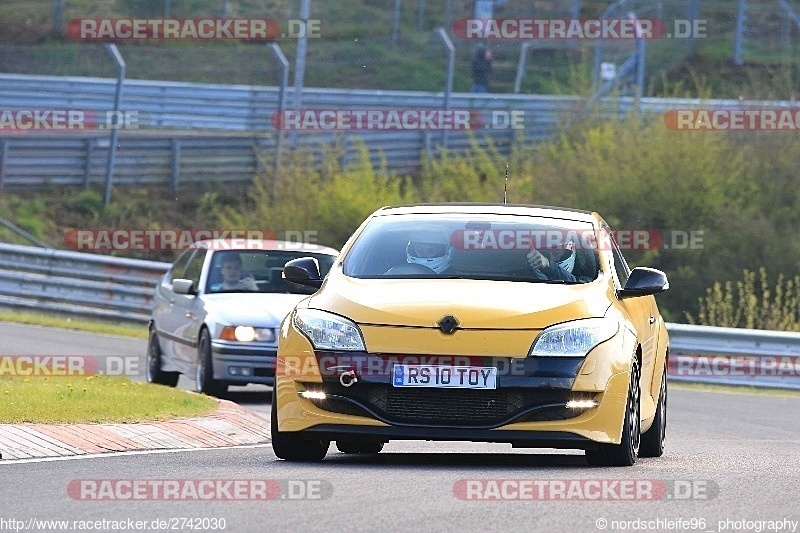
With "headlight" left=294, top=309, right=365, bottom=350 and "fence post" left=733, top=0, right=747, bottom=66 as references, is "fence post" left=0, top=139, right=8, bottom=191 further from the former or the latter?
"headlight" left=294, top=309, right=365, bottom=350

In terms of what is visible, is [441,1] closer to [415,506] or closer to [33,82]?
[33,82]

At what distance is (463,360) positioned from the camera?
10.0 m

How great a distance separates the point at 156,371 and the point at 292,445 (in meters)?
8.31

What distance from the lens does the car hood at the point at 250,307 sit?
1736 cm

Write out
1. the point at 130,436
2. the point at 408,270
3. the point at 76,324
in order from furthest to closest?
1. the point at 76,324
2. the point at 130,436
3. the point at 408,270

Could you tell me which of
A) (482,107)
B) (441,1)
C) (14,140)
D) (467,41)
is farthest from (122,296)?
(441,1)

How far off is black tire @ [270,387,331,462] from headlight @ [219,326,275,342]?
6452mm

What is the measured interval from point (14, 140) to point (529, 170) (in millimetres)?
9669

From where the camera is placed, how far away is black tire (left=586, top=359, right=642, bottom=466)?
1045cm

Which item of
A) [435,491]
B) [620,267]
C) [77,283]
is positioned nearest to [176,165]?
[77,283]

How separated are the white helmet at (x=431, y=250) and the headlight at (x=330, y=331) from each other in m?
0.89

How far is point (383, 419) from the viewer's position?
33.3 feet

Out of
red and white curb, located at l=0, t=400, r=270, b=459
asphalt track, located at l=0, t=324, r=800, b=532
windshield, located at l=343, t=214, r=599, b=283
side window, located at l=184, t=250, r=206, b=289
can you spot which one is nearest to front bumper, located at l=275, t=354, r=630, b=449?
asphalt track, located at l=0, t=324, r=800, b=532

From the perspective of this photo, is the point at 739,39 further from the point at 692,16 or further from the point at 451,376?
the point at 451,376
